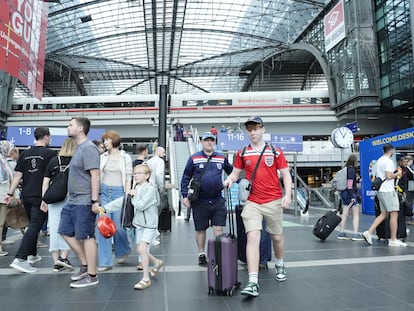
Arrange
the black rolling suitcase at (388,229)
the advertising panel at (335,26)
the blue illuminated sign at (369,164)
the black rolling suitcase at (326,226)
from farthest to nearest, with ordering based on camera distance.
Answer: the advertising panel at (335,26) → the blue illuminated sign at (369,164) → the black rolling suitcase at (326,226) → the black rolling suitcase at (388,229)

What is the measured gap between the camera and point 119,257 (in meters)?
4.82

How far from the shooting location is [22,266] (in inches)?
168

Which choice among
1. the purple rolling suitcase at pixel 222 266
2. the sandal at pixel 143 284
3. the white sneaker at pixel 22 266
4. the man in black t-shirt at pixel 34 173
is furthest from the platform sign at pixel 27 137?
the purple rolling suitcase at pixel 222 266

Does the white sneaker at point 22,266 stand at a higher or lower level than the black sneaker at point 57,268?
higher

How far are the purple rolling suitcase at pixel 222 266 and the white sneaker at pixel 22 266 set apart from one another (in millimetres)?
2285

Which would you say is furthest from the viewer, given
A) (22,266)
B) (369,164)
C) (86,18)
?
(86,18)

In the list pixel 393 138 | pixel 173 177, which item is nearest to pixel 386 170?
pixel 393 138

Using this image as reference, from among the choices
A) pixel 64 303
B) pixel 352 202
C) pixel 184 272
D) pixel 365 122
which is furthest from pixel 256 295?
pixel 365 122

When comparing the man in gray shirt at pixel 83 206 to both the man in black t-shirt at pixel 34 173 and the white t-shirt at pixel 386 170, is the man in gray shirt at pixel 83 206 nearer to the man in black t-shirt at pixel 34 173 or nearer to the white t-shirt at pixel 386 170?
the man in black t-shirt at pixel 34 173

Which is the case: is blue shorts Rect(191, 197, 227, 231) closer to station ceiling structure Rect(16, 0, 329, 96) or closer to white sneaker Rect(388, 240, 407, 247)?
white sneaker Rect(388, 240, 407, 247)

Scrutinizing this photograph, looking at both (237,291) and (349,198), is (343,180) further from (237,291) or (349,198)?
(237,291)

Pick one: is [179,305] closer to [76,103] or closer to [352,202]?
[352,202]

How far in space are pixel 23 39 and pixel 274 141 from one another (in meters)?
8.67

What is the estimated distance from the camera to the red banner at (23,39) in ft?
30.9
